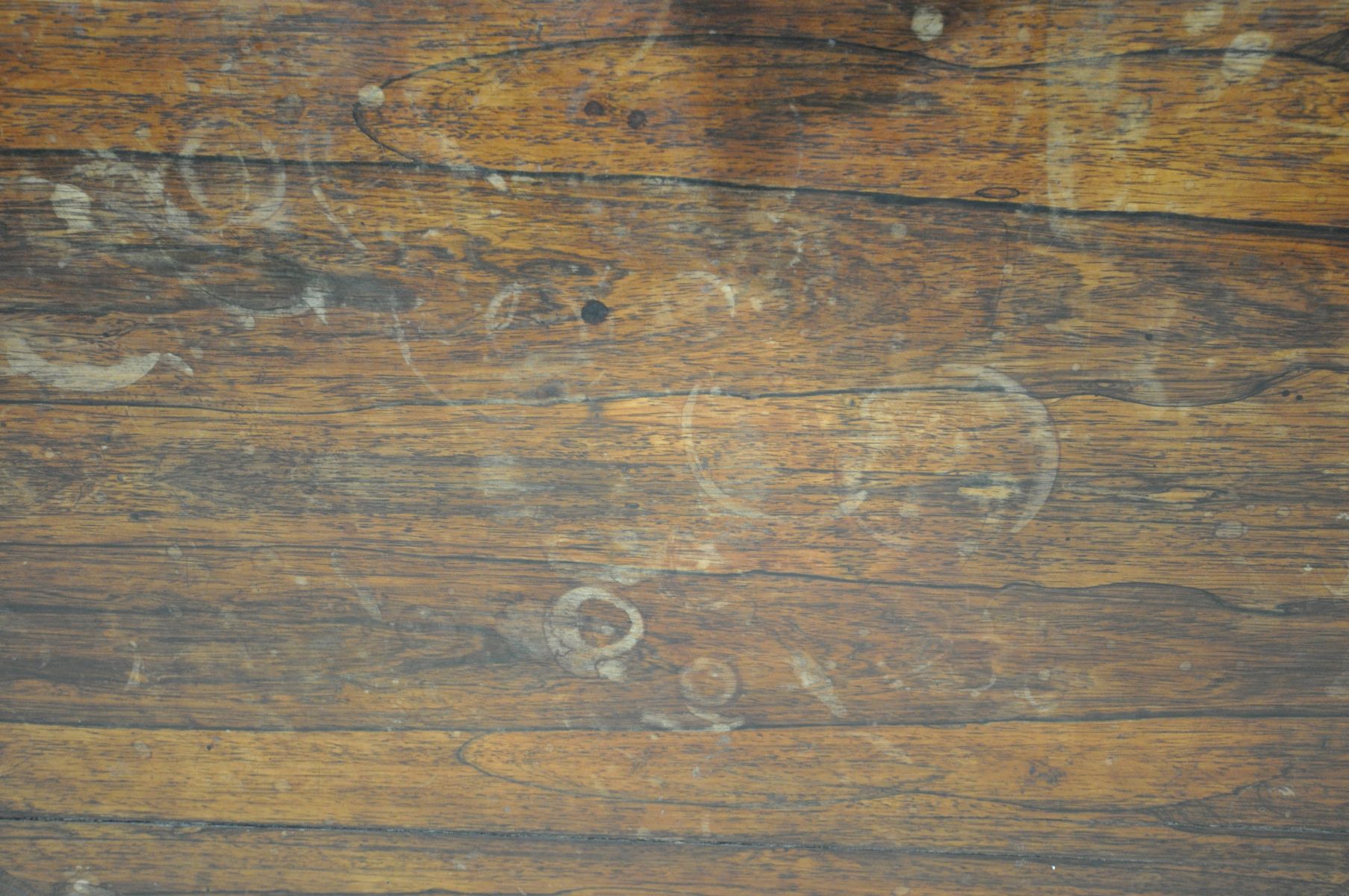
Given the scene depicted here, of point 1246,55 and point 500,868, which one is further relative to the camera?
point 500,868

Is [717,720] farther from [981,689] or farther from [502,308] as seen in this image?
[502,308]

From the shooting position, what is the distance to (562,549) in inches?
26.4

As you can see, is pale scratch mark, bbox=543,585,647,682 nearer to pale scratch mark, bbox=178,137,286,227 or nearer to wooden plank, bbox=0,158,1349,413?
wooden plank, bbox=0,158,1349,413

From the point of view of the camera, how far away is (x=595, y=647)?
68 centimetres

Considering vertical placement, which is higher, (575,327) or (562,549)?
(575,327)

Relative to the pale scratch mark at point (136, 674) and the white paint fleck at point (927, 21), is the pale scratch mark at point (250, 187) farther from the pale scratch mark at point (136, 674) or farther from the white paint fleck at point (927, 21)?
the white paint fleck at point (927, 21)

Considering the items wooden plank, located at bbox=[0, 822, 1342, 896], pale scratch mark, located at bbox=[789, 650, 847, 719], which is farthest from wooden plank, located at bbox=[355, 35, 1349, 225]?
wooden plank, located at bbox=[0, 822, 1342, 896]

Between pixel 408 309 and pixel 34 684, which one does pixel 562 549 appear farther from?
pixel 34 684

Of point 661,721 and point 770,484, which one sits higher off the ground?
point 770,484

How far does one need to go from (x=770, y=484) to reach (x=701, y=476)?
2.0 inches

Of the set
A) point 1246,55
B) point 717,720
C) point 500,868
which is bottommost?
point 500,868

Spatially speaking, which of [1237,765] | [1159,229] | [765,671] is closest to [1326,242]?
[1159,229]

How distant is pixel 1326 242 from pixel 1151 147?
14 cm

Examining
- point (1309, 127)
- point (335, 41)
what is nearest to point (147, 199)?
point (335, 41)
